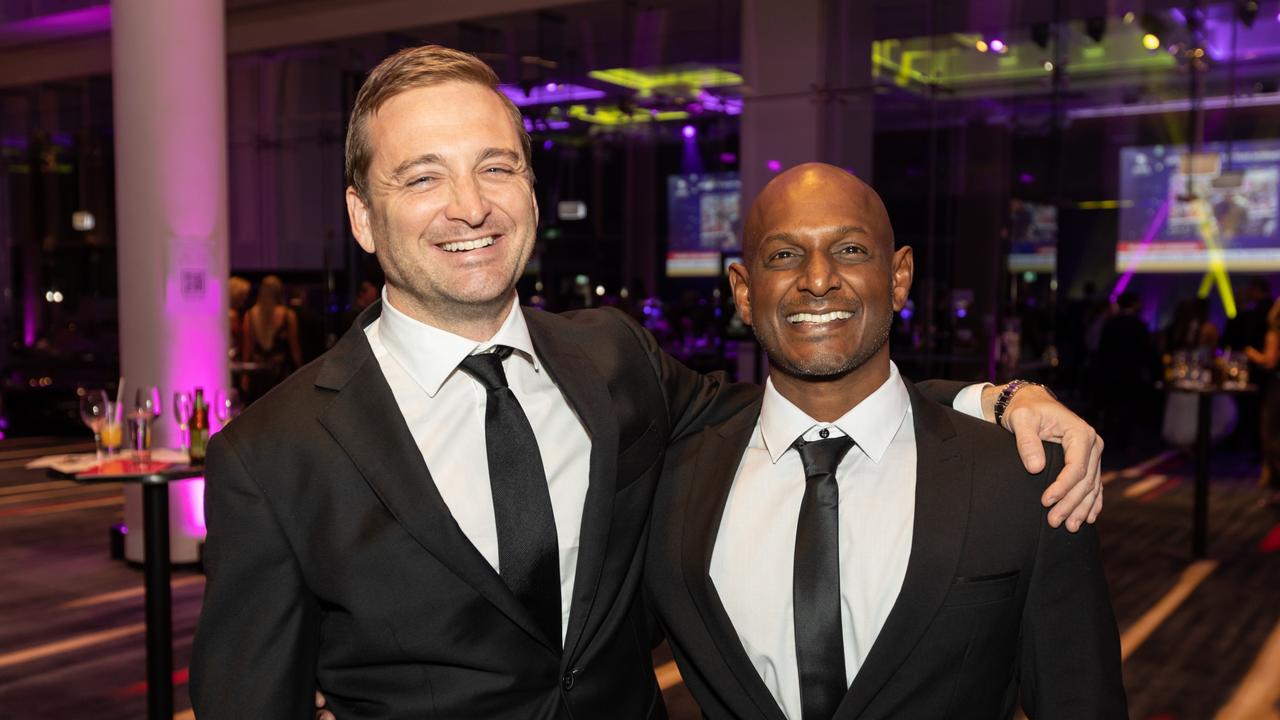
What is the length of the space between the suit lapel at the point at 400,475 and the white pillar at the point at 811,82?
797 cm

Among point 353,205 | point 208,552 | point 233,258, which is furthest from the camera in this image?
point 233,258

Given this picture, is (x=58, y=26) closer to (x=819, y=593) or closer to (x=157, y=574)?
(x=157, y=574)

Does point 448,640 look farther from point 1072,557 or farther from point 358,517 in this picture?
point 1072,557

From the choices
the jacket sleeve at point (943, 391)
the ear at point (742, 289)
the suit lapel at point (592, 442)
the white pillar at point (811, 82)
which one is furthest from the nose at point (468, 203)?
the white pillar at point (811, 82)

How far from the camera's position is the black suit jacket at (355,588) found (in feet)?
4.42

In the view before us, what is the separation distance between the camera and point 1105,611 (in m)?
1.49

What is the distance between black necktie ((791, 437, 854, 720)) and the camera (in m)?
1.47

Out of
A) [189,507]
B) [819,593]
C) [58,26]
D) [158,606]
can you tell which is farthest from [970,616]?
[58,26]

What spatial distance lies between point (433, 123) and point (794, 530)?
2.57 ft

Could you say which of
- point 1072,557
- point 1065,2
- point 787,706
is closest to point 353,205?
point 787,706

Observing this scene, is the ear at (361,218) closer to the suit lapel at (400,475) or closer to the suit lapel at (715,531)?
the suit lapel at (400,475)

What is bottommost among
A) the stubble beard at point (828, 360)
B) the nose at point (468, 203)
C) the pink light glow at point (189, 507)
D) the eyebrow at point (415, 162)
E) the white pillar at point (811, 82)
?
the pink light glow at point (189, 507)

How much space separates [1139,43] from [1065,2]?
0.70m

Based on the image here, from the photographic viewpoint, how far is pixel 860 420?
1.60 metres
